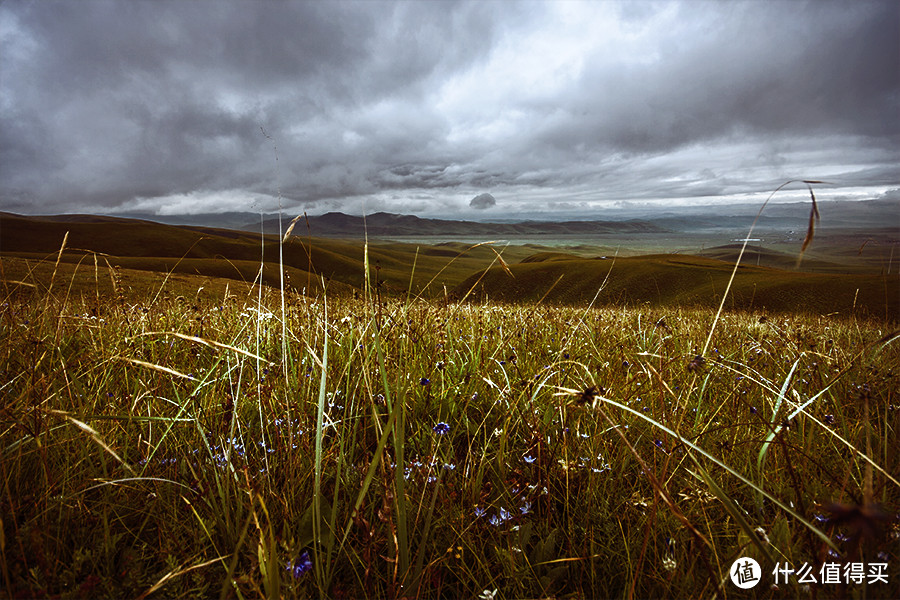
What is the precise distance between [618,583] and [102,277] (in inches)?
761

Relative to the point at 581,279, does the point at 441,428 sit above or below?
above

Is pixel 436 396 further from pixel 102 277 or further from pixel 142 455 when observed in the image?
pixel 102 277

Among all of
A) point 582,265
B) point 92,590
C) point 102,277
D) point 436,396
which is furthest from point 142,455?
point 582,265

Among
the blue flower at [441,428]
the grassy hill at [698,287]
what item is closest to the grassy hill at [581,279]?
the grassy hill at [698,287]

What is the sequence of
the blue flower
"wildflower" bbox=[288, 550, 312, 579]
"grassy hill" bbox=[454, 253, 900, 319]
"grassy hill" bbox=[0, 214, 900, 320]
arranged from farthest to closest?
1. "grassy hill" bbox=[454, 253, 900, 319]
2. "grassy hill" bbox=[0, 214, 900, 320]
3. the blue flower
4. "wildflower" bbox=[288, 550, 312, 579]

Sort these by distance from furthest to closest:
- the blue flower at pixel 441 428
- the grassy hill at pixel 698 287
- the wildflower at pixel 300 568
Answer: the grassy hill at pixel 698 287 < the blue flower at pixel 441 428 < the wildflower at pixel 300 568

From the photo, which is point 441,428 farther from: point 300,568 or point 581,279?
point 581,279

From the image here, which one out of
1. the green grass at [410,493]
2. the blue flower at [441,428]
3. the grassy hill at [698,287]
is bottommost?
the grassy hill at [698,287]

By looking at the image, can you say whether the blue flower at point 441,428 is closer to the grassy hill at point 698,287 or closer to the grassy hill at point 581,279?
the grassy hill at point 581,279

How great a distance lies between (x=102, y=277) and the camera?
15367 millimetres

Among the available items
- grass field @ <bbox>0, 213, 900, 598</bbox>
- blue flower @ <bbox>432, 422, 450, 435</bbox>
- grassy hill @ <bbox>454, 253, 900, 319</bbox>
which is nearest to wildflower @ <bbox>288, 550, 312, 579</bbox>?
grass field @ <bbox>0, 213, 900, 598</bbox>

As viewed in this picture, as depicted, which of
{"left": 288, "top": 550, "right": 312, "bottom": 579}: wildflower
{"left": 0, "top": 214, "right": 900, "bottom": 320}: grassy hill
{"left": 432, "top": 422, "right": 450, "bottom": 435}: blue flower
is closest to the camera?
{"left": 288, "top": 550, "right": 312, "bottom": 579}: wildflower

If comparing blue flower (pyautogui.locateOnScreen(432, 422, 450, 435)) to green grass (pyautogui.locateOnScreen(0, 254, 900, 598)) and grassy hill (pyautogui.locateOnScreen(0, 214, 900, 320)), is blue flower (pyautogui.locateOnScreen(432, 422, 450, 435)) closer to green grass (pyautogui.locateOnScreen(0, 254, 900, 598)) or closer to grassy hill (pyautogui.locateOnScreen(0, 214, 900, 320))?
green grass (pyautogui.locateOnScreen(0, 254, 900, 598))

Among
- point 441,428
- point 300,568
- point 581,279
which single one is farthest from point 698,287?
point 300,568
